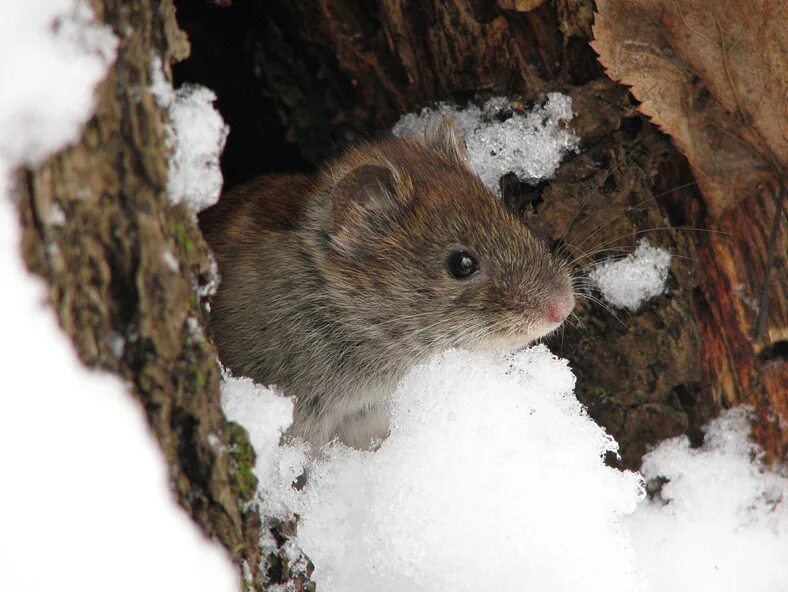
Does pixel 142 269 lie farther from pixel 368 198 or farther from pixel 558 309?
pixel 558 309

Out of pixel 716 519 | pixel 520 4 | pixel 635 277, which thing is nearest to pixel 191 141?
pixel 520 4

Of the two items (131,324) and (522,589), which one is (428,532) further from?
(131,324)

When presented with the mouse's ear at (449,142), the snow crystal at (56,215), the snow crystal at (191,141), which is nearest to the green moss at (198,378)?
the snow crystal at (191,141)

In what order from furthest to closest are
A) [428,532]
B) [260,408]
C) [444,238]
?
[444,238] < [428,532] < [260,408]

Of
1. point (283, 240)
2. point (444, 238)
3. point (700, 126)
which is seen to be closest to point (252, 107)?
point (283, 240)

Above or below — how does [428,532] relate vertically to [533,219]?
below

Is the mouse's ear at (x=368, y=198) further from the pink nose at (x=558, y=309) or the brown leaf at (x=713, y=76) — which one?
the brown leaf at (x=713, y=76)
